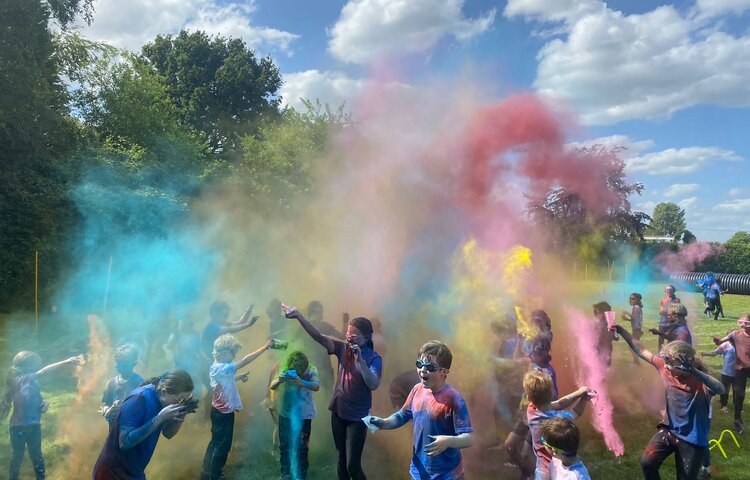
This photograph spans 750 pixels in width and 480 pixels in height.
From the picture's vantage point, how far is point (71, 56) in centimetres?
2036

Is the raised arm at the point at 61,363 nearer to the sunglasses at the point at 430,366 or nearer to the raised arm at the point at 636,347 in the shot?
the sunglasses at the point at 430,366

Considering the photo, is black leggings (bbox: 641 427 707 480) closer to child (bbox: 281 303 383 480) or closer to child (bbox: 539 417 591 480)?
child (bbox: 539 417 591 480)

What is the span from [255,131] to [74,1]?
784 inches

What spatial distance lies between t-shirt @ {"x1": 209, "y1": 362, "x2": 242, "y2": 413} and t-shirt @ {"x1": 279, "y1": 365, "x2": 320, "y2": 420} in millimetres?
507

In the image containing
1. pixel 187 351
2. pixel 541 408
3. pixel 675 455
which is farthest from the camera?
pixel 187 351

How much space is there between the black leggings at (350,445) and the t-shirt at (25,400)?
3.14 meters

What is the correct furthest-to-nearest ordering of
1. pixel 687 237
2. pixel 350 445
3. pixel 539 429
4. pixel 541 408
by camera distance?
pixel 687 237 < pixel 350 445 < pixel 541 408 < pixel 539 429

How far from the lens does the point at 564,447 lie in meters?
3.38

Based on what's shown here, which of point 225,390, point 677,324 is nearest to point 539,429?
point 225,390

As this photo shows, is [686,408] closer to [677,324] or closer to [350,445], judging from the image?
[350,445]

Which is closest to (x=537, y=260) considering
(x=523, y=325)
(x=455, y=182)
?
(x=455, y=182)

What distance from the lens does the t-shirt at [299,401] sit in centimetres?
519

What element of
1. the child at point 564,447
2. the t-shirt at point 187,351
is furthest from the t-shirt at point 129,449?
the t-shirt at point 187,351

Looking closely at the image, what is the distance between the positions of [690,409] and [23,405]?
6462 mm
